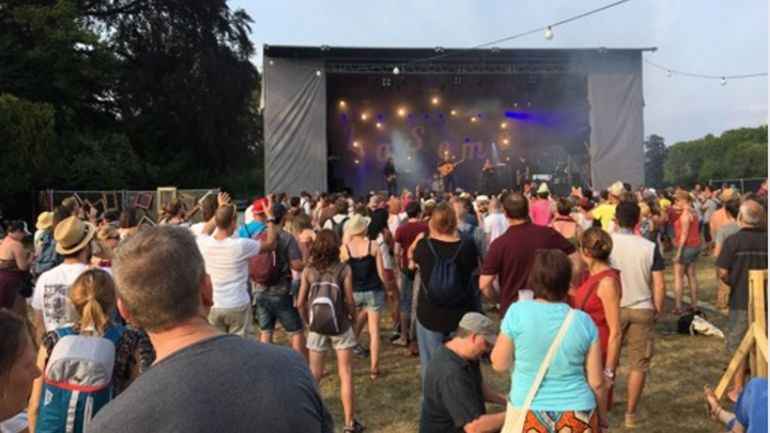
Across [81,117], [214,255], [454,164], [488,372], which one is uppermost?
[81,117]

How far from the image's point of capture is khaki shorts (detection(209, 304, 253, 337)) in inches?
175

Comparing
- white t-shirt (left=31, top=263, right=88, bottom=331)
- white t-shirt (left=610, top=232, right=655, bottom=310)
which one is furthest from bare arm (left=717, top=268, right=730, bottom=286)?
white t-shirt (left=31, top=263, right=88, bottom=331)

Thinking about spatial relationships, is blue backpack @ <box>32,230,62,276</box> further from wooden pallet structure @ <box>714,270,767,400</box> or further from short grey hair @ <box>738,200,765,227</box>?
short grey hair @ <box>738,200,765,227</box>

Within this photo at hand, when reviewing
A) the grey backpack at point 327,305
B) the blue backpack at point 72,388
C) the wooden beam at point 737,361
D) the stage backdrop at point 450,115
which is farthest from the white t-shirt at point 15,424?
the stage backdrop at point 450,115

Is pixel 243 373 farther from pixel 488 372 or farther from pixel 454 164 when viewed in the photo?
pixel 454 164

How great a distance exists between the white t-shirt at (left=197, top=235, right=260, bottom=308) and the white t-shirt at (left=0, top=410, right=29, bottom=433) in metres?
2.29

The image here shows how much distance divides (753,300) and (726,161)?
64.8 m

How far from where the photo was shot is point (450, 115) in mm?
22594

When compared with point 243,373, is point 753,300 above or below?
below

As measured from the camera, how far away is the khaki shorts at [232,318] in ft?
14.6

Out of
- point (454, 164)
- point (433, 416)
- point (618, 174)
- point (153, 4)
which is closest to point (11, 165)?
point (153, 4)

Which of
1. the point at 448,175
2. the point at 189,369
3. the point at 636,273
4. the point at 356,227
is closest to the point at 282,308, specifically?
the point at 356,227

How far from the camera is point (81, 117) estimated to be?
2595 centimetres

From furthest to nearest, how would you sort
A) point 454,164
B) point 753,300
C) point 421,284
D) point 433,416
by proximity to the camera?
point 454,164 → point 421,284 → point 753,300 → point 433,416
